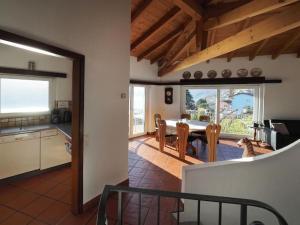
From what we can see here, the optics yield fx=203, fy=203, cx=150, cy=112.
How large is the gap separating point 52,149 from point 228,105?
609cm

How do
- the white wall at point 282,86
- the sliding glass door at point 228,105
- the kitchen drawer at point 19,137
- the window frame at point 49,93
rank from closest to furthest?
the kitchen drawer at point 19,137 < the window frame at point 49,93 < the white wall at point 282,86 < the sliding glass door at point 228,105

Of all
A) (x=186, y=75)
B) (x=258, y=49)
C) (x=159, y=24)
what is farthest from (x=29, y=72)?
(x=258, y=49)

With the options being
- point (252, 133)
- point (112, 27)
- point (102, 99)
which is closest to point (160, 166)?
point (102, 99)

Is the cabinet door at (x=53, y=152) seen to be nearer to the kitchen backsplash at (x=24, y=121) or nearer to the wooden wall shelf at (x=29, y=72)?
the kitchen backsplash at (x=24, y=121)

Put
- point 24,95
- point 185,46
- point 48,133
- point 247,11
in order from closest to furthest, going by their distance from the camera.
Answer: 1. point 247,11
2. point 48,133
3. point 24,95
4. point 185,46

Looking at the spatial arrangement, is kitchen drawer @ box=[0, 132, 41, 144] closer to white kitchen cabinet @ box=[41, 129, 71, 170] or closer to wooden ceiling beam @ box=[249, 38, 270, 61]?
white kitchen cabinet @ box=[41, 129, 71, 170]

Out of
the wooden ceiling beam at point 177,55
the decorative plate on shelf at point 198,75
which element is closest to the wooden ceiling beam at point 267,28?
the wooden ceiling beam at point 177,55

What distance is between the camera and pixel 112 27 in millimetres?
2953

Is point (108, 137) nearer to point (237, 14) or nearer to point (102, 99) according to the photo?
point (102, 99)

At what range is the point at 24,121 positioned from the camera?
402 cm

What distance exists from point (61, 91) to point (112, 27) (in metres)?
2.33

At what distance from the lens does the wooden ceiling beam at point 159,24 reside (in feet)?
15.5

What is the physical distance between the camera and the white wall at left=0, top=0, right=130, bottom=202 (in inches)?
76.6

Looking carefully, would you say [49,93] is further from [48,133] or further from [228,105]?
[228,105]
